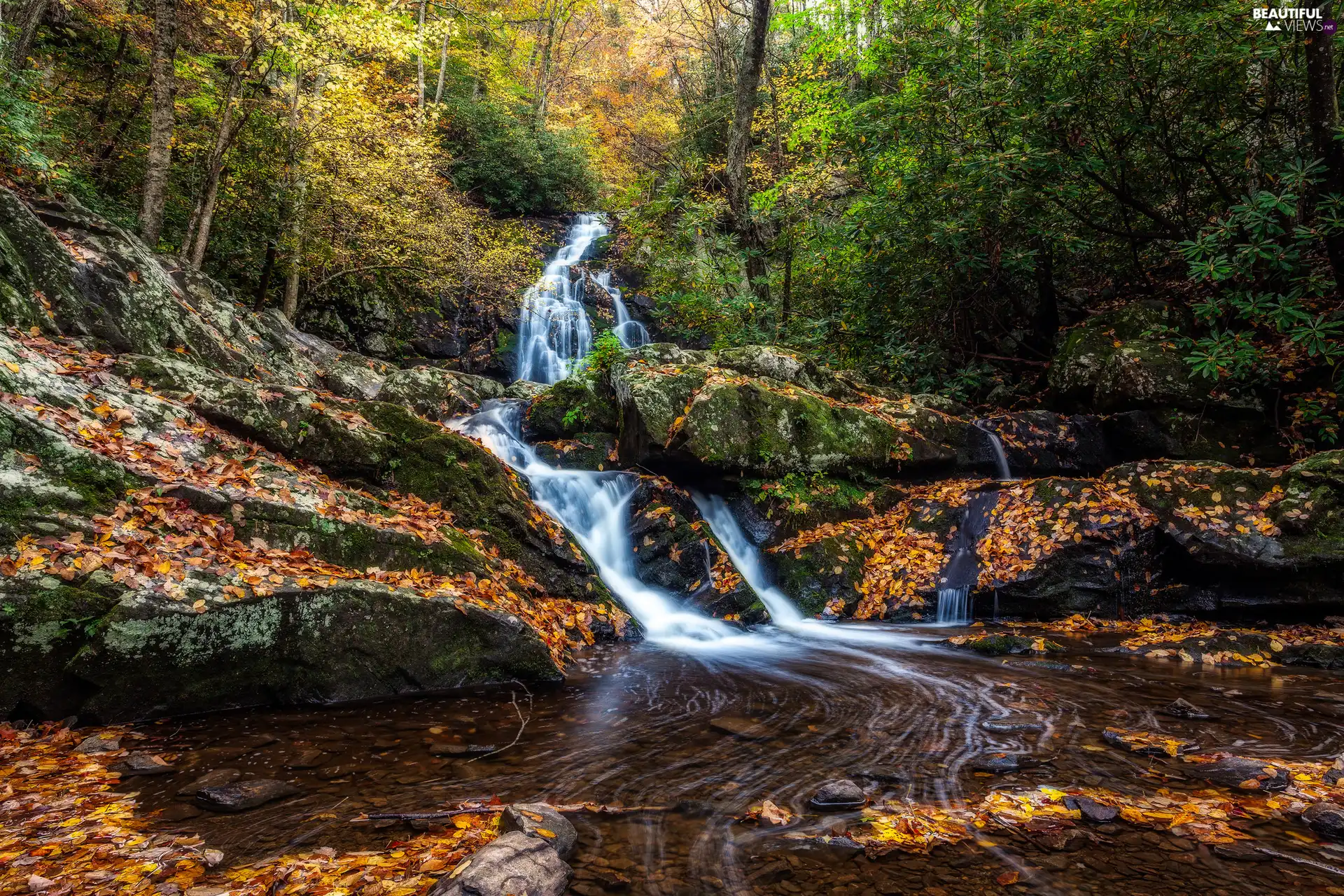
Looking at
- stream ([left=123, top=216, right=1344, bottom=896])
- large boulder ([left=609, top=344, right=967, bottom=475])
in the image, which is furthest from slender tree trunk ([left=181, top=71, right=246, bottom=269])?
stream ([left=123, top=216, right=1344, bottom=896])

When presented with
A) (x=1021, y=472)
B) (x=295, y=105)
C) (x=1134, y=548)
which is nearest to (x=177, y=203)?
(x=295, y=105)

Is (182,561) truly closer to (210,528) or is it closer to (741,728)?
(210,528)

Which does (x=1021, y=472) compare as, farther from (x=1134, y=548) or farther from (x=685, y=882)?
(x=685, y=882)

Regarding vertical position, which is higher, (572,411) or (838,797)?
(572,411)

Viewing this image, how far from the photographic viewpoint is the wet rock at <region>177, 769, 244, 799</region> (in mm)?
2934

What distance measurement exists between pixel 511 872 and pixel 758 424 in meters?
7.57

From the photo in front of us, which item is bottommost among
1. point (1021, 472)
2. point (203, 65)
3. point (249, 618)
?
point (249, 618)

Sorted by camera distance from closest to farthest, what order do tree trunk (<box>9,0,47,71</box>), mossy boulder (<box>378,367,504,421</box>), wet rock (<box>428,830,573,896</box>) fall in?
1. wet rock (<box>428,830,573,896</box>)
2. tree trunk (<box>9,0,47,71</box>)
3. mossy boulder (<box>378,367,504,421</box>)

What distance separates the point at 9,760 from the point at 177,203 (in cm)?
1250

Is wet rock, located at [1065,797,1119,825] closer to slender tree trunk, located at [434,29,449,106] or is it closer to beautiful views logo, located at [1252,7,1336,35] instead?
beautiful views logo, located at [1252,7,1336,35]

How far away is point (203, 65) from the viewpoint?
10.4m

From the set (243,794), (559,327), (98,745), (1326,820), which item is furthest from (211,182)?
(1326,820)

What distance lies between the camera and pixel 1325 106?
700 cm

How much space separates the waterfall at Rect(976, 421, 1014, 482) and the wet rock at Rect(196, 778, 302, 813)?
10.0 m
